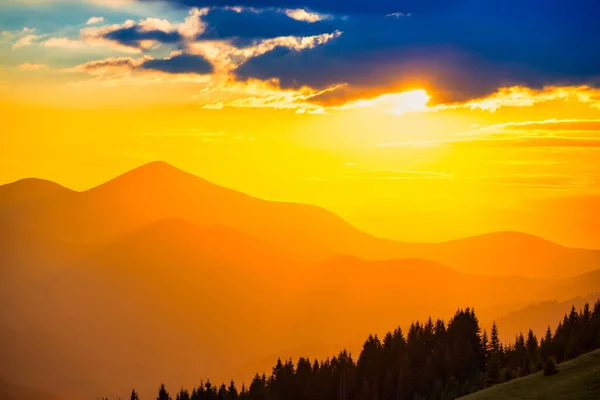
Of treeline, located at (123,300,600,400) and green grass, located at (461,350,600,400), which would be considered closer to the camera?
green grass, located at (461,350,600,400)

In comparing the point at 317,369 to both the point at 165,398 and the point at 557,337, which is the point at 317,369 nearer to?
the point at 165,398

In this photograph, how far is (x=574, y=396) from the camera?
7475 centimetres

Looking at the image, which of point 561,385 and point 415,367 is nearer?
point 561,385

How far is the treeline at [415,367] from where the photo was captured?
387ft

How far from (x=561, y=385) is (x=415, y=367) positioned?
5161 centimetres

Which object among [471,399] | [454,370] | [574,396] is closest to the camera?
[574,396]

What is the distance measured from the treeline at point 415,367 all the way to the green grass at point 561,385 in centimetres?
2397

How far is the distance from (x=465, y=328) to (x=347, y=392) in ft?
82.9

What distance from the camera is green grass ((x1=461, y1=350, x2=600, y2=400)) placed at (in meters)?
75.9

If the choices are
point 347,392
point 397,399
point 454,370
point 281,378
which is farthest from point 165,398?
point 454,370

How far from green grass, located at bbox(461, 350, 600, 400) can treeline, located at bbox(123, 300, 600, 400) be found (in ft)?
78.6

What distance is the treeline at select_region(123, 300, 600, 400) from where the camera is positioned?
118 m

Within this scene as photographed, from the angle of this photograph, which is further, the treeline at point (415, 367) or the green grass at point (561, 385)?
the treeline at point (415, 367)

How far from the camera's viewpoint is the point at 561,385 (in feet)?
262
